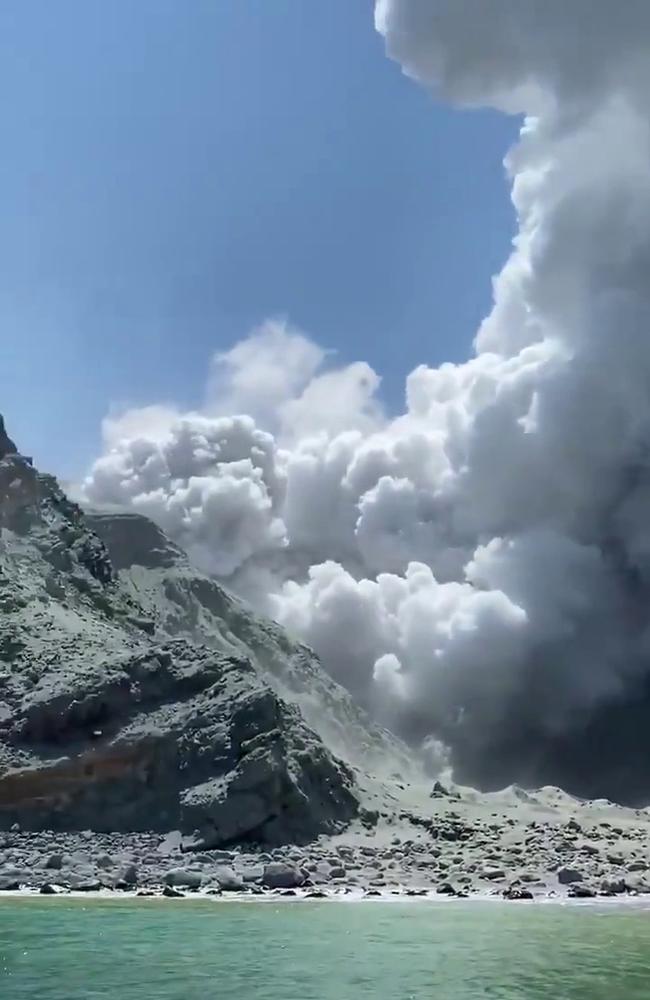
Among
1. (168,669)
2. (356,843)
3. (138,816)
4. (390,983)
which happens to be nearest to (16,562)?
(168,669)

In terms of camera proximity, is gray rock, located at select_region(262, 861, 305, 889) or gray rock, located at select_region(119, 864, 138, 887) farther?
gray rock, located at select_region(119, 864, 138, 887)

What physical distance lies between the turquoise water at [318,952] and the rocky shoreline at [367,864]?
12.3 metres

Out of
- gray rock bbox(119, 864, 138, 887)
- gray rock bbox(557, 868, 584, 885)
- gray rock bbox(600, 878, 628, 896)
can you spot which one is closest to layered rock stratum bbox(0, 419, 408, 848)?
gray rock bbox(119, 864, 138, 887)

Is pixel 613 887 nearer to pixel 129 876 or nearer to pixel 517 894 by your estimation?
pixel 517 894

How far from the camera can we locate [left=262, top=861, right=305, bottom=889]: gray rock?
258 ft

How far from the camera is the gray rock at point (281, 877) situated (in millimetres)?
78625

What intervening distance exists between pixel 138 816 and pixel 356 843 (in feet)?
66.4

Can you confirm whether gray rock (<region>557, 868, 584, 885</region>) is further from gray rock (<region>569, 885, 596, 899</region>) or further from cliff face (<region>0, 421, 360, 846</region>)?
cliff face (<region>0, 421, 360, 846</region>)

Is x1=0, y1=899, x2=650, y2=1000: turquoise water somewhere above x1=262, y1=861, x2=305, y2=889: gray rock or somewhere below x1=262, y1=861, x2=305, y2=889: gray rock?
below

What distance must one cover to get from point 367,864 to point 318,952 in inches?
1873

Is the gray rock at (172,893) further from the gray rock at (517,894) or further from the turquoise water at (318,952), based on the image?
the gray rock at (517,894)

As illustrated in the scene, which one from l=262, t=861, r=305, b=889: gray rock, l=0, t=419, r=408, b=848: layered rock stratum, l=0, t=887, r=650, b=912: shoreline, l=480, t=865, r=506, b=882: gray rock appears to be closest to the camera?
l=0, t=887, r=650, b=912: shoreline

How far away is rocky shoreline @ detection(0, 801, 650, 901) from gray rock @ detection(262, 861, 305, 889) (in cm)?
8

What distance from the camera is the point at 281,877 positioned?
260 ft
